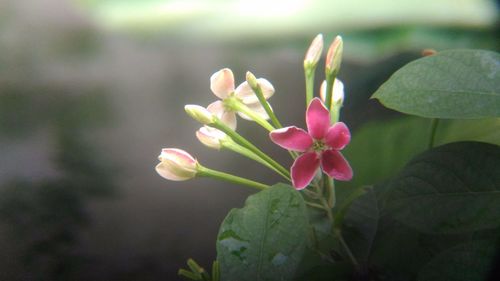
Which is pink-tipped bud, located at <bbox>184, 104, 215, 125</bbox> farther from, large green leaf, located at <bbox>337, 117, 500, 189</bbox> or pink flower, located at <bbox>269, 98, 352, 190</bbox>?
large green leaf, located at <bbox>337, 117, 500, 189</bbox>

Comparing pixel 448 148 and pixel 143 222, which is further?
pixel 143 222

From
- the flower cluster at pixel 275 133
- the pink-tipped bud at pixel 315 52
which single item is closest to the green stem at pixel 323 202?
the flower cluster at pixel 275 133

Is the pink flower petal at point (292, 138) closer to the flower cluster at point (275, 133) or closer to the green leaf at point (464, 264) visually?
the flower cluster at point (275, 133)

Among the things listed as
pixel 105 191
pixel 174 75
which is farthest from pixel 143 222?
pixel 174 75

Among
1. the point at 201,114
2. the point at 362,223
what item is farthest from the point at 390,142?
the point at 201,114

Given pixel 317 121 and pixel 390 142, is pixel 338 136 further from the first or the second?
pixel 390 142

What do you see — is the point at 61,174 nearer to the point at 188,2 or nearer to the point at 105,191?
the point at 105,191
